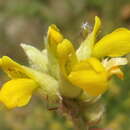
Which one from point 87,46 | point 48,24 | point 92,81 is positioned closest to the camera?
point 92,81

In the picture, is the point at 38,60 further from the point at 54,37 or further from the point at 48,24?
the point at 48,24

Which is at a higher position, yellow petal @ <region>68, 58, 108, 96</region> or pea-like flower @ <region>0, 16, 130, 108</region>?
pea-like flower @ <region>0, 16, 130, 108</region>

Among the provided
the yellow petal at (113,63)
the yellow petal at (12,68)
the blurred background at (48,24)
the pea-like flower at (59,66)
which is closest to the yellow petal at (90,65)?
the pea-like flower at (59,66)

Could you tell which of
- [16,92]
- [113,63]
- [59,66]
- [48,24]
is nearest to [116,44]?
[113,63]

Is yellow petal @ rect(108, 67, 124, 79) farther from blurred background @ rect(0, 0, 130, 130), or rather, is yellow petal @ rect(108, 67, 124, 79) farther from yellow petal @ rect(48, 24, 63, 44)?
blurred background @ rect(0, 0, 130, 130)

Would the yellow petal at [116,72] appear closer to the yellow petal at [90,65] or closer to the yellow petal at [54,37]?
the yellow petal at [90,65]

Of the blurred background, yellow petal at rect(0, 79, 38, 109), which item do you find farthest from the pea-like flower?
the blurred background
